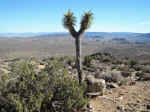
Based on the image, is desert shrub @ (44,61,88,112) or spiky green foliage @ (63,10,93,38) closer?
desert shrub @ (44,61,88,112)

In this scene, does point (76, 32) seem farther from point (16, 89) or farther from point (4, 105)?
point (4, 105)

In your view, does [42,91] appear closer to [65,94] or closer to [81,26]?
[65,94]

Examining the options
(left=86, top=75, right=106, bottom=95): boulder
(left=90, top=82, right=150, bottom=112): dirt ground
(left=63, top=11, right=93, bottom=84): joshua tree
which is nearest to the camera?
(left=90, top=82, right=150, bottom=112): dirt ground

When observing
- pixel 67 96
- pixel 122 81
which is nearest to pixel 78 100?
pixel 67 96

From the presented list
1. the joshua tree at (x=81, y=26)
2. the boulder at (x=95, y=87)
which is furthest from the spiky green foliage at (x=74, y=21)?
the boulder at (x=95, y=87)

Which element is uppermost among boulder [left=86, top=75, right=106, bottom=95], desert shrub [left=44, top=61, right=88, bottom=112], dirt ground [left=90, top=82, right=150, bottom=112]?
desert shrub [left=44, top=61, right=88, bottom=112]

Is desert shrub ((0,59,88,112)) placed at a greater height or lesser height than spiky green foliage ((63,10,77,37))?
lesser

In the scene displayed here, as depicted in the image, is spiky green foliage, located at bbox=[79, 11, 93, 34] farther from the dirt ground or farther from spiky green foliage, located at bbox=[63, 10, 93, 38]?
the dirt ground

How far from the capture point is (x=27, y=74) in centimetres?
609

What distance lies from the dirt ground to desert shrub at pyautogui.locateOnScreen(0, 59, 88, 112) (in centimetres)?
150

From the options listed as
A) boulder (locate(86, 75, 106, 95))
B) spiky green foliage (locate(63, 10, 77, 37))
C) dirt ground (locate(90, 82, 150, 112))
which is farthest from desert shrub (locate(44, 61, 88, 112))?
spiky green foliage (locate(63, 10, 77, 37))

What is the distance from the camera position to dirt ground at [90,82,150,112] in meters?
7.01

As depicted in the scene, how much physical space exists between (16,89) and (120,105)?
4292 millimetres

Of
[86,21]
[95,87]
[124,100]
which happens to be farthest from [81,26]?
[124,100]
